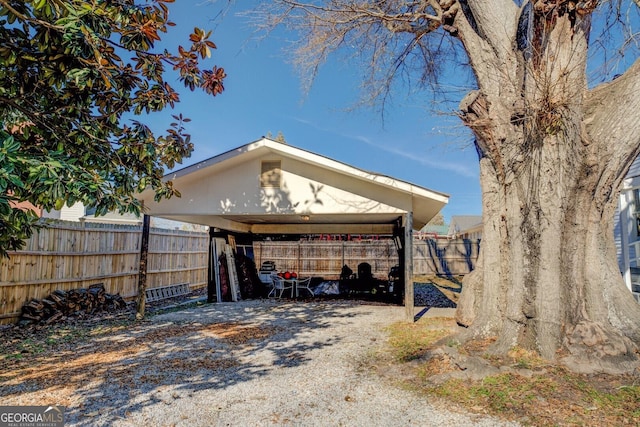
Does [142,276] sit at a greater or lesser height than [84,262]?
lesser

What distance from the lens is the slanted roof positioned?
25.5ft

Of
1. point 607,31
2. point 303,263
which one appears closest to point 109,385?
point 607,31

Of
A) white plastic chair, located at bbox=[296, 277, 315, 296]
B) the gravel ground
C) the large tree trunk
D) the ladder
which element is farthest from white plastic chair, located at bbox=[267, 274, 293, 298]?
the large tree trunk

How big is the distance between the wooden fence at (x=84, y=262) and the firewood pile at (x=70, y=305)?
0.15 m

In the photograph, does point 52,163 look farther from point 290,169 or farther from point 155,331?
point 290,169

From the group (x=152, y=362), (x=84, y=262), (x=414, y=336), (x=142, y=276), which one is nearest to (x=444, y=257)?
(x=414, y=336)

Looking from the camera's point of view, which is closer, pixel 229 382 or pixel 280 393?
pixel 280 393

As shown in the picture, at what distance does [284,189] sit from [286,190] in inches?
2.0

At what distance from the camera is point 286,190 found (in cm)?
821

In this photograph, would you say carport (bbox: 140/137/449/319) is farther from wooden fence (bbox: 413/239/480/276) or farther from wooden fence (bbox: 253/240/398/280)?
wooden fence (bbox: 413/239/480/276)

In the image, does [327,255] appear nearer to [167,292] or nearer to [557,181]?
[167,292]

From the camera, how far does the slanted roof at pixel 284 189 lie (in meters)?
7.76

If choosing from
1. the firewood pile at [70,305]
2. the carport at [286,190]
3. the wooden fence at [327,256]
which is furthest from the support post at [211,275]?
the wooden fence at [327,256]

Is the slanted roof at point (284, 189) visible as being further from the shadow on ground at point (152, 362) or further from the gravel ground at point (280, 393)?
the gravel ground at point (280, 393)
